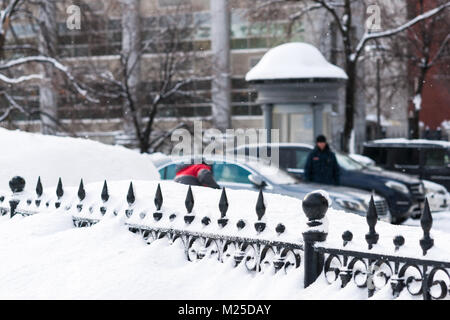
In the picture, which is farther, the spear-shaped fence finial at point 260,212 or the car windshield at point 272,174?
the car windshield at point 272,174

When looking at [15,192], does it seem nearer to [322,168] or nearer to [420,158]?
[322,168]

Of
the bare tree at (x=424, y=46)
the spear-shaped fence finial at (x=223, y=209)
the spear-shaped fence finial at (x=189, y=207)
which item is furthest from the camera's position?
the bare tree at (x=424, y=46)

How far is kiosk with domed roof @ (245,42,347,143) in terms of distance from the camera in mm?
19312

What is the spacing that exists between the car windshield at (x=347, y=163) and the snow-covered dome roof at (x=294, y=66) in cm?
514

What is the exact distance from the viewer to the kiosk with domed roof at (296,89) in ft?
63.4

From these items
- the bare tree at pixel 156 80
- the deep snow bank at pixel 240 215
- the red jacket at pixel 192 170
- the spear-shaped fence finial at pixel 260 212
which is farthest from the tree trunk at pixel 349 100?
the spear-shaped fence finial at pixel 260 212

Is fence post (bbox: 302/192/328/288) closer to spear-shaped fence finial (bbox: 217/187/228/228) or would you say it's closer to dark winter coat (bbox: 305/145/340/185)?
spear-shaped fence finial (bbox: 217/187/228/228)

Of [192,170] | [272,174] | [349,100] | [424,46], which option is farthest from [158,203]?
[424,46]

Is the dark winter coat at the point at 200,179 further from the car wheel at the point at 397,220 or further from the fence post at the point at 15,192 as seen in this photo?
the car wheel at the point at 397,220

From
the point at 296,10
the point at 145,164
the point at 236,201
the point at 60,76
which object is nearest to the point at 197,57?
the point at 296,10

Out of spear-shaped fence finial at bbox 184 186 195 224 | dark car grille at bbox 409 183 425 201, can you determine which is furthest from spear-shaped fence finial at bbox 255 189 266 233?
dark car grille at bbox 409 183 425 201

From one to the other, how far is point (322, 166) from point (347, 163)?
2120 mm

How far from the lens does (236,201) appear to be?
175 inches
